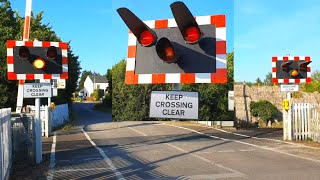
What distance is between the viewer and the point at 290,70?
15195 millimetres

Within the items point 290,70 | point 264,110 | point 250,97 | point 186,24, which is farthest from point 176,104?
point 250,97

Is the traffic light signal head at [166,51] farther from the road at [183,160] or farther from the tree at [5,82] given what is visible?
the tree at [5,82]

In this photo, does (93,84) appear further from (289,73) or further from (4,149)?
(4,149)

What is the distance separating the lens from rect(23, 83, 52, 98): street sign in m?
12.1

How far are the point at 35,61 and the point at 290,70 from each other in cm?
921

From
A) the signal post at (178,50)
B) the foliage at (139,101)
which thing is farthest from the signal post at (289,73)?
the foliage at (139,101)

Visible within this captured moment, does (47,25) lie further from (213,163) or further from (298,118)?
(213,163)

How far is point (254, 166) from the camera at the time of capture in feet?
34.2

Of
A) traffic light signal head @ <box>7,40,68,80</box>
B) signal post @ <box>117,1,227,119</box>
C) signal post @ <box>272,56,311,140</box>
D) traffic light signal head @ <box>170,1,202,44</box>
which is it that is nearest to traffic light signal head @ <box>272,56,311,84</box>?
signal post @ <box>272,56,311,140</box>

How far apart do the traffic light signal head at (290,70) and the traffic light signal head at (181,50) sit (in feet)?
36.2

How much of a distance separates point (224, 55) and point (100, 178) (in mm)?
5827

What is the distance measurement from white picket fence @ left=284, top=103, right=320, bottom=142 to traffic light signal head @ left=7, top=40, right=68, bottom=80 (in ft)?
32.2

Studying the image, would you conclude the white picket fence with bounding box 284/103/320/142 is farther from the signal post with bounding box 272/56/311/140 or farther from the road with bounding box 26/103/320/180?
the road with bounding box 26/103/320/180

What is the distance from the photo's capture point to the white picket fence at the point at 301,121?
16.9 meters
